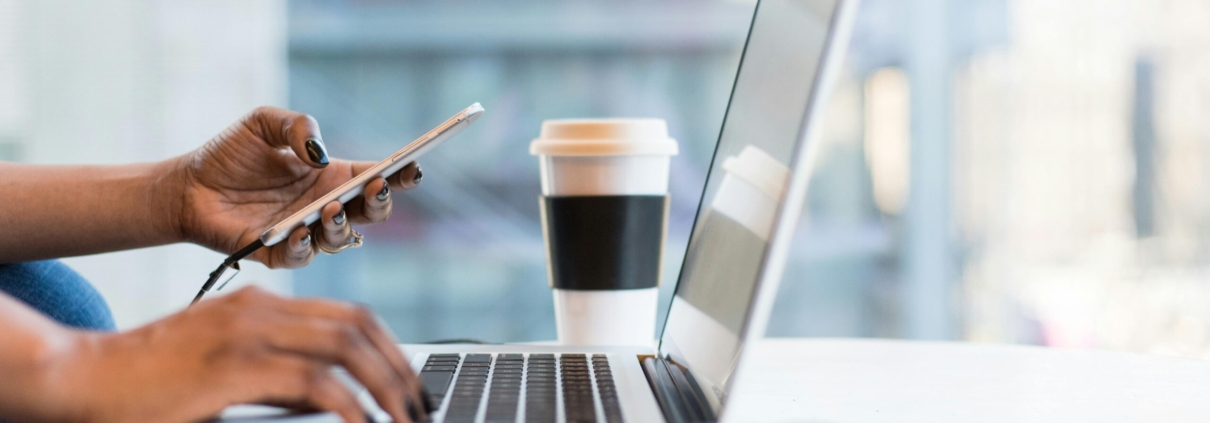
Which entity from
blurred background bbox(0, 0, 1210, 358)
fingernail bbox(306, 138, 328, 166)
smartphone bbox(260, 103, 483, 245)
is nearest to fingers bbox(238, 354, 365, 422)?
smartphone bbox(260, 103, 483, 245)

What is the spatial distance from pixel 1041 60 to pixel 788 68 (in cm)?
187

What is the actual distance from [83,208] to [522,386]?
0.46 m

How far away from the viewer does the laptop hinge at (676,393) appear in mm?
358

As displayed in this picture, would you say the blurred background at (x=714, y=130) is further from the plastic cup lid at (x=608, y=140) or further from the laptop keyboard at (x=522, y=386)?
the laptop keyboard at (x=522, y=386)

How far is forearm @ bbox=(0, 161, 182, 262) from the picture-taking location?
2.13 ft

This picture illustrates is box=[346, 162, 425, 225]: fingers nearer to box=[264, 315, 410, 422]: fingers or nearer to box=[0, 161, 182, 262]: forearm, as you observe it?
box=[0, 161, 182, 262]: forearm

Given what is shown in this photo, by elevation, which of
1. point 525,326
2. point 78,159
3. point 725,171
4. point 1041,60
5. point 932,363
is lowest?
point 525,326

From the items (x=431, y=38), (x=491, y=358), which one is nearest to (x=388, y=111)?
(x=431, y=38)

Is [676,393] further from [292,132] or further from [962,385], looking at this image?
[292,132]

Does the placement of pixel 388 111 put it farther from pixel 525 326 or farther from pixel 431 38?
pixel 525 326

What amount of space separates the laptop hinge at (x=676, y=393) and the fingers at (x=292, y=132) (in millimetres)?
301

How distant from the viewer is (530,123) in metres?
2.19

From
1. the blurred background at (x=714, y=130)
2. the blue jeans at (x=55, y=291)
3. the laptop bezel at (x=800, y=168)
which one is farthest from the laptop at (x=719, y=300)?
the blurred background at (x=714, y=130)

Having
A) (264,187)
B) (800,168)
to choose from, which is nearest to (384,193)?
(264,187)
